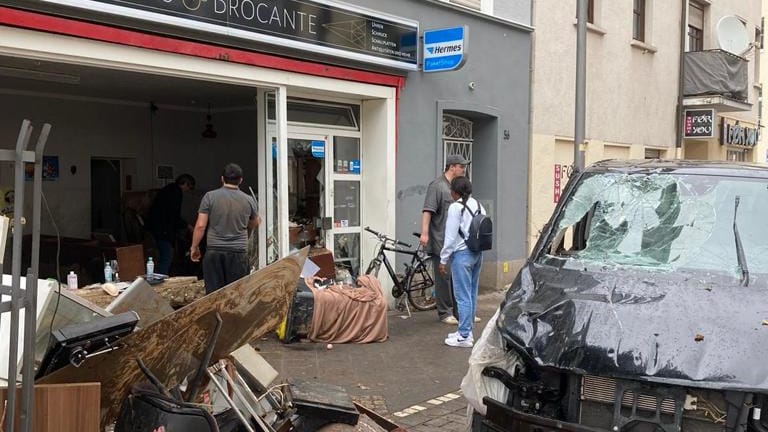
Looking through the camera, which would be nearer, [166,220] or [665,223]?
[665,223]

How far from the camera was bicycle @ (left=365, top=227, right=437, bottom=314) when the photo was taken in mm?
9156

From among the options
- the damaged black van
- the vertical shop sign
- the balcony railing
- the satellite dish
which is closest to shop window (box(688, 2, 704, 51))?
the satellite dish

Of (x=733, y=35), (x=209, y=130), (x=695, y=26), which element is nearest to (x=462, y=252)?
(x=209, y=130)

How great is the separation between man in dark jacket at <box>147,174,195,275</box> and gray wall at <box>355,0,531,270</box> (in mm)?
3302

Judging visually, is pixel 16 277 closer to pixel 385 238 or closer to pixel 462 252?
pixel 462 252

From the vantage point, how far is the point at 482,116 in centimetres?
1105

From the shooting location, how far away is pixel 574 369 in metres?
3.57

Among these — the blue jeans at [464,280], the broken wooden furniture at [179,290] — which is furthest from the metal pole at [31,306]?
the blue jeans at [464,280]

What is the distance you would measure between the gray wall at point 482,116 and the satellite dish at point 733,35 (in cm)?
845

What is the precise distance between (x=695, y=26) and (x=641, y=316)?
53.4ft

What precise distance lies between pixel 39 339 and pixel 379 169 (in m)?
6.30

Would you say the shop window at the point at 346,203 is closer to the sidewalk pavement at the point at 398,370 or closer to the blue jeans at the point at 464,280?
the sidewalk pavement at the point at 398,370

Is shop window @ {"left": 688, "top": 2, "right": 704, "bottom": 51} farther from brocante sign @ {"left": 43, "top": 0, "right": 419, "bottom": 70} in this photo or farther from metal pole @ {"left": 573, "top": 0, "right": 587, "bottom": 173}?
brocante sign @ {"left": 43, "top": 0, "right": 419, "bottom": 70}

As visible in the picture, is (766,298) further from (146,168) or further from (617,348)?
(146,168)
